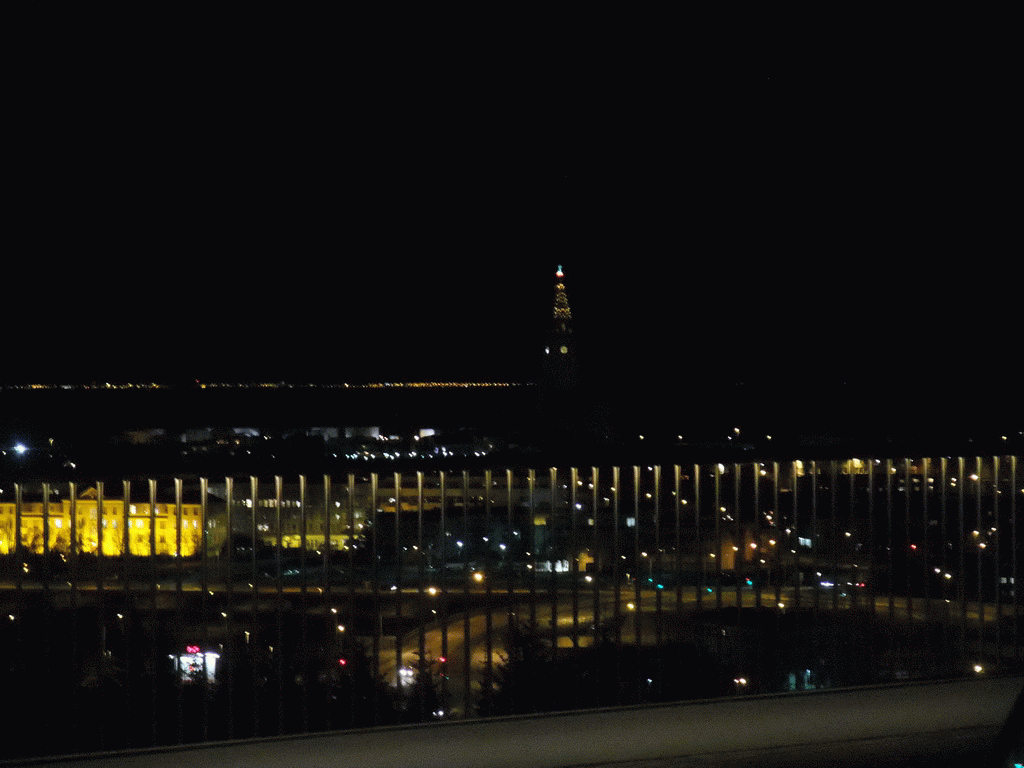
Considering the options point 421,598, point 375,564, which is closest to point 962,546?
point 421,598

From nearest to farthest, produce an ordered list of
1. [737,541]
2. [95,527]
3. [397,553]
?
[95,527], [397,553], [737,541]

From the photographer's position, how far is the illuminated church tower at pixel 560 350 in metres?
15.2

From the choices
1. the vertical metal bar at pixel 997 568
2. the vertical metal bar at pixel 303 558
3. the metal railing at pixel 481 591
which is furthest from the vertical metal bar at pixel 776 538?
the vertical metal bar at pixel 303 558

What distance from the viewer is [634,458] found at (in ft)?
11.3

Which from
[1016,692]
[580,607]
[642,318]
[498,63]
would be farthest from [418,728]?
[642,318]

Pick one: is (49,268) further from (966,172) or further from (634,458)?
(966,172)

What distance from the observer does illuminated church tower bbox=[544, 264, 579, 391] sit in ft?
49.9

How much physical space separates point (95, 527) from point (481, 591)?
1238 millimetres

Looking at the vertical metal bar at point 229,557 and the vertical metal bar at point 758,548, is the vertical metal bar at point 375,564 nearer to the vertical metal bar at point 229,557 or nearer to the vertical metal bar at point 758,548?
the vertical metal bar at point 229,557

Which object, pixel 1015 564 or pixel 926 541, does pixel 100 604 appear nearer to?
pixel 926 541

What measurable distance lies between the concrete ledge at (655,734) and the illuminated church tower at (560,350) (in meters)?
10.8

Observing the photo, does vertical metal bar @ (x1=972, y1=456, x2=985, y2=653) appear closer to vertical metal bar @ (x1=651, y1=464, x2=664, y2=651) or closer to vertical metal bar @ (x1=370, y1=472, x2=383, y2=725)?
vertical metal bar @ (x1=651, y1=464, x2=664, y2=651)

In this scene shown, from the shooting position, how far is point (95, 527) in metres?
3.01

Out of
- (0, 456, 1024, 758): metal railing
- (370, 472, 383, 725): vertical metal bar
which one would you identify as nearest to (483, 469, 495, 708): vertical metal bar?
Result: (0, 456, 1024, 758): metal railing
